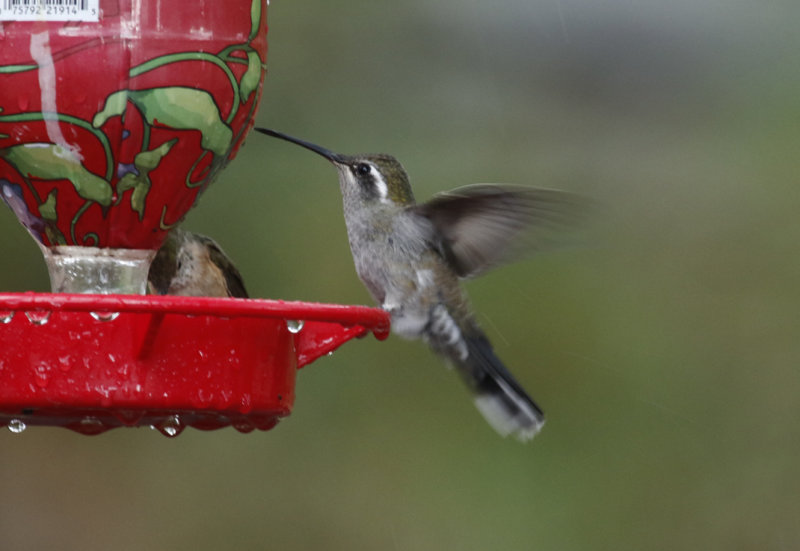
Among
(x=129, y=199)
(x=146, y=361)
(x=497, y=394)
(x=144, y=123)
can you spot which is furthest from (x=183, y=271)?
(x=497, y=394)

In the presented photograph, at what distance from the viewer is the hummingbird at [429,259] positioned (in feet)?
10.8

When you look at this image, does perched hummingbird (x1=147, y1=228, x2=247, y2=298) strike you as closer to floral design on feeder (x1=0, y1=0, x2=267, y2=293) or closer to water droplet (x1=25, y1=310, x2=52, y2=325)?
floral design on feeder (x1=0, y1=0, x2=267, y2=293)

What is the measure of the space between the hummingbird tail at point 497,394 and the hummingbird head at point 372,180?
0.47 meters

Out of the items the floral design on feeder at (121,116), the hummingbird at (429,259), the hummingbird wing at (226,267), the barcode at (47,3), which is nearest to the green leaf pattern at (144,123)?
the floral design on feeder at (121,116)

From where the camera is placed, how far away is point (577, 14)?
796 cm

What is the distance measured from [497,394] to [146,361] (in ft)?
4.71

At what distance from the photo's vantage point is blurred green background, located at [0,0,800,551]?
5711mm

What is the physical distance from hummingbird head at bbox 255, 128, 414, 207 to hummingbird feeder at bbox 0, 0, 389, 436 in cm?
68

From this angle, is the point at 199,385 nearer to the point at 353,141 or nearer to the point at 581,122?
the point at 353,141

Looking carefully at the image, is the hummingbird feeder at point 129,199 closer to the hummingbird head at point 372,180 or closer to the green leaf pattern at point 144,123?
the green leaf pattern at point 144,123

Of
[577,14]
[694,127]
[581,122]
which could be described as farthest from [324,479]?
[577,14]

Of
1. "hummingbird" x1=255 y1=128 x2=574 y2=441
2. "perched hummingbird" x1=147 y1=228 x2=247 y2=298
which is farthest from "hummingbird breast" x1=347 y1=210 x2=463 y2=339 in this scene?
"perched hummingbird" x1=147 y1=228 x2=247 y2=298

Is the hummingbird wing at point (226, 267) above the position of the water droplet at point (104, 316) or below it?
below

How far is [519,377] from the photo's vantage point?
5.51 meters
